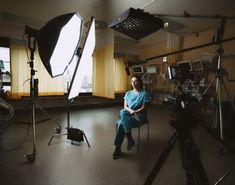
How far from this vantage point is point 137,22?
99cm

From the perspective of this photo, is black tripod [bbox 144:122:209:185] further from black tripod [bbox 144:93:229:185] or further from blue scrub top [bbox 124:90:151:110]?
blue scrub top [bbox 124:90:151:110]

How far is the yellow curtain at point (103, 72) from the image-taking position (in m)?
4.99

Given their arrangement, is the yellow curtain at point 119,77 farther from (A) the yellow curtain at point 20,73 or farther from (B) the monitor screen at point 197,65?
(B) the monitor screen at point 197,65

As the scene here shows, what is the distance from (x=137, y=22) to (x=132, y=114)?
4.97ft

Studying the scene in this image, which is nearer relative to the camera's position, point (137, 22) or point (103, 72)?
point (137, 22)

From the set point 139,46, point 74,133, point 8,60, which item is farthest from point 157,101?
point 8,60

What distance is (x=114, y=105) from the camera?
21.0 feet

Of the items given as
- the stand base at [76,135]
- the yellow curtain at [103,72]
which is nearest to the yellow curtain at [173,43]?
the yellow curtain at [103,72]

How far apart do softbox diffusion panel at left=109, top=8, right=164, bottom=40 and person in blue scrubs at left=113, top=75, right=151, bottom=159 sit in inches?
52.9

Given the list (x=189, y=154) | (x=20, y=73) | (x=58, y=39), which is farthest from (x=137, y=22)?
(x=20, y=73)

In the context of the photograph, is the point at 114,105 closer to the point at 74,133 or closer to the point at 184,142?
the point at 74,133

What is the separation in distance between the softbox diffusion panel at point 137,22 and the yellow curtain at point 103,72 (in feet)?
12.5

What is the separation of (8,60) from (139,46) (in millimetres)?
4650

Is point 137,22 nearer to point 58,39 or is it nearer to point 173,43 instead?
point 58,39
